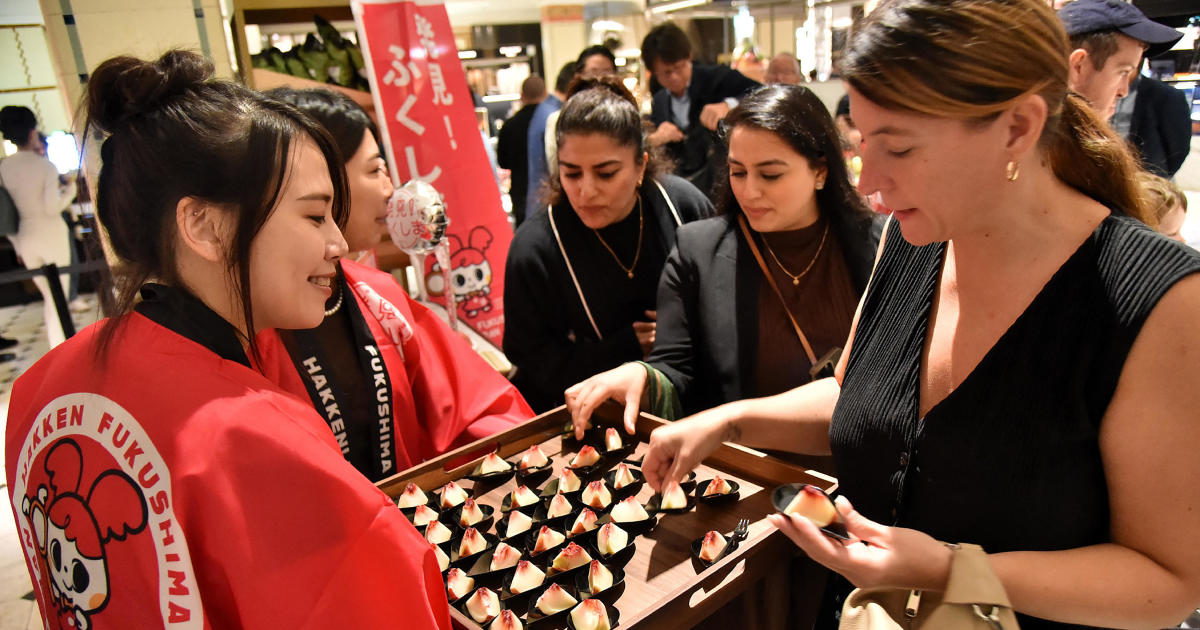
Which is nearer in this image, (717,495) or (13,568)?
(717,495)

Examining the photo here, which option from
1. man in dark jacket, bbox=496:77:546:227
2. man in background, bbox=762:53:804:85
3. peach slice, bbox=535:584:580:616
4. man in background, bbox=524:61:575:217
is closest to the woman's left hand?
peach slice, bbox=535:584:580:616

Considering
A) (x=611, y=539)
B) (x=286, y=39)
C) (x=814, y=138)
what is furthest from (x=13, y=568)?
(x=286, y=39)

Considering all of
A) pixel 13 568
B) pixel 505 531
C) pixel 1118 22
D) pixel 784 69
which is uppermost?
pixel 1118 22

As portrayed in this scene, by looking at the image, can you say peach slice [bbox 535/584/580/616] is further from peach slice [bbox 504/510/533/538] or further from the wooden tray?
peach slice [bbox 504/510/533/538]

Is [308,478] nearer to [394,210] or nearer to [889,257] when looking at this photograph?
[889,257]

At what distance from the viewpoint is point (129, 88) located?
96 centimetres

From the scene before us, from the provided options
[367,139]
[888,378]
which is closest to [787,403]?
[888,378]

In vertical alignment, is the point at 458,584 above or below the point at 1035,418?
below

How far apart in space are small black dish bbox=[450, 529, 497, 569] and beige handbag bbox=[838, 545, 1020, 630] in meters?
0.58

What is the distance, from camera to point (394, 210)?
7.96 feet

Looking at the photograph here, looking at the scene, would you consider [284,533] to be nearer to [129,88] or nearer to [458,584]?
[458,584]

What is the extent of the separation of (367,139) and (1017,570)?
1.60m

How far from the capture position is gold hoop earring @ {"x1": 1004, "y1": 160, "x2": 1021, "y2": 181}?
0.94 m

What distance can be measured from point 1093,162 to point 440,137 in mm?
2686
